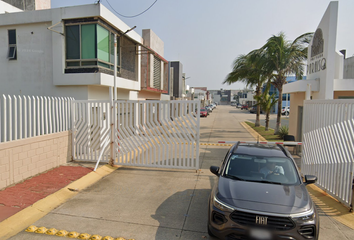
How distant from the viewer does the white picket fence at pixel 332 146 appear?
551cm

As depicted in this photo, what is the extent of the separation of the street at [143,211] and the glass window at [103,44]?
21.2 ft

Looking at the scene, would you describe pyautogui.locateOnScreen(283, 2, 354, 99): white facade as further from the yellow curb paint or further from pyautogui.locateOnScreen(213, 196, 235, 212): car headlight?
pyautogui.locateOnScreen(213, 196, 235, 212): car headlight

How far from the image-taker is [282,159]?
16.8ft

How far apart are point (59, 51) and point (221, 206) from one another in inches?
421

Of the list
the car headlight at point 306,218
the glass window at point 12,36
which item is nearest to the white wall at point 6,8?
the glass window at point 12,36

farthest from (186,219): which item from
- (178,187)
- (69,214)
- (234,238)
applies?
(69,214)

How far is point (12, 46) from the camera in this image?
12.3 metres

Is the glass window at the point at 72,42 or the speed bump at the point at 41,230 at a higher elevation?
the glass window at the point at 72,42

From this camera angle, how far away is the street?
177 inches

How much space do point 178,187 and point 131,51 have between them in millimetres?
11637

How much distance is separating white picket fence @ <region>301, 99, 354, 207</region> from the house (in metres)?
8.75

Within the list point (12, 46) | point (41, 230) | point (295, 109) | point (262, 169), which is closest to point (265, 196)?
point (262, 169)

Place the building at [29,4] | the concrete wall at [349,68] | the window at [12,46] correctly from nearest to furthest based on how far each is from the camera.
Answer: the window at [12,46] < the concrete wall at [349,68] < the building at [29,4]

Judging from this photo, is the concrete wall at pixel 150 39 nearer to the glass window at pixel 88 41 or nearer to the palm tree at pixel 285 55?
the glass window at pixel 88 41
